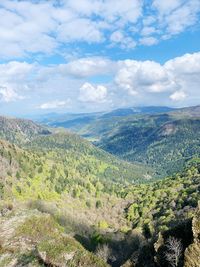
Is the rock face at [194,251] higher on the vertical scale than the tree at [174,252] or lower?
higher

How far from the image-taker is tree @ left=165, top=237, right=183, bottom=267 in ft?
251

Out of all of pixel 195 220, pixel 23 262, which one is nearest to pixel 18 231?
pixel 23 262

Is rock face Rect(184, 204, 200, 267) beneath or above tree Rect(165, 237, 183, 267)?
above

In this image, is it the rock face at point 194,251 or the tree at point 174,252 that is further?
the tree at point 174,252

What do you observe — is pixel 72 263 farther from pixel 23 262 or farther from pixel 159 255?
pixel 159 255

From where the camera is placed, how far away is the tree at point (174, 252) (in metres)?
76.6

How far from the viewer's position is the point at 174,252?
258ft

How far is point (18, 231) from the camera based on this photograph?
134625mm

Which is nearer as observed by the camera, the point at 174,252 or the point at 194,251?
the point at 194,251

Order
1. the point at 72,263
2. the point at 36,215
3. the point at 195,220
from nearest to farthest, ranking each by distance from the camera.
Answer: the point at 195,220, the point at 72,263, the point at 36,215

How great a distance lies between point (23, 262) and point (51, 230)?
89.1 ft

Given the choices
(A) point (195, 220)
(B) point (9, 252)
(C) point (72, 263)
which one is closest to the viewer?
(A) point (195, 220)

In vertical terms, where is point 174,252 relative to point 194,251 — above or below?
below

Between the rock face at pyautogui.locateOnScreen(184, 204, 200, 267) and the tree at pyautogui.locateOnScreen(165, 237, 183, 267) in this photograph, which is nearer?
the rock face at pyautogui.locateOnScreen(184, 204, 200, 267)
